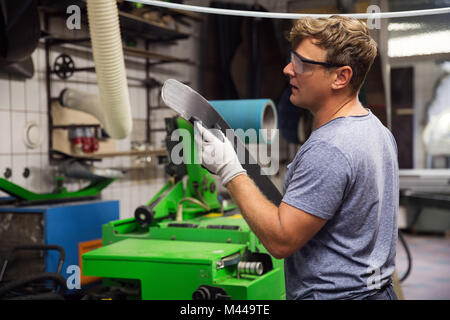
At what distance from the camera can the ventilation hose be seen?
1.28 metres

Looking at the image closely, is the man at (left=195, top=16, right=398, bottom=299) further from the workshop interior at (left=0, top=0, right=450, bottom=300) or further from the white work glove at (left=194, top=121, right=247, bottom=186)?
the workshop interior at (left=0, top=0, right=450, bottom=300)

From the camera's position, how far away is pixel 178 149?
192cm

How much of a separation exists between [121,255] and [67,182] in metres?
1.94

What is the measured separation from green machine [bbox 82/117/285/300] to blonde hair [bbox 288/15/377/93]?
754 millimetres

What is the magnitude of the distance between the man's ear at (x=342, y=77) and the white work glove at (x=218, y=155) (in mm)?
292

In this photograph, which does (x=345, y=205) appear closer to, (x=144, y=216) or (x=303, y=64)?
(x=303, y=64)

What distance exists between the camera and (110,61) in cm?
140

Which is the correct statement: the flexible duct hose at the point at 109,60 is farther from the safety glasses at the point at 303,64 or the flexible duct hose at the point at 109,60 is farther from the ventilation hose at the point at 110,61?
the safety glasses at the point at 303,64

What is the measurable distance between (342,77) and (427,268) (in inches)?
160

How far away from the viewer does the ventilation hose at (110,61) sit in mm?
1278

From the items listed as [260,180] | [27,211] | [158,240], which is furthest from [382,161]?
[27,211]

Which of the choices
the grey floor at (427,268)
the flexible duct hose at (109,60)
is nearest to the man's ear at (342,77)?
the flexible duct hose at (109,60)

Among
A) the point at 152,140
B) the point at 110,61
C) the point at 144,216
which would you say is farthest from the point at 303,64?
the point at 152,140

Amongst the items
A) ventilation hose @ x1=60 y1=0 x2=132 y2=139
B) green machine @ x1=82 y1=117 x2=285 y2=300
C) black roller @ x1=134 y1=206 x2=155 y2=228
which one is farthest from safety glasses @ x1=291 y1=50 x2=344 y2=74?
black roller @ x1=134 y1=206 x2=155 y2=228
